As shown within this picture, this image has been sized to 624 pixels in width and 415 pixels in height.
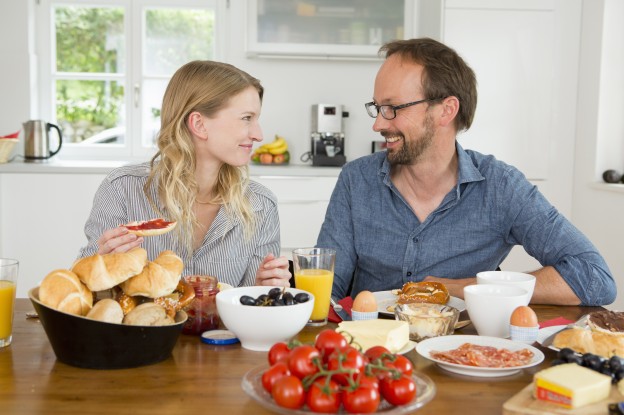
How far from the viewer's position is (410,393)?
1.08 m

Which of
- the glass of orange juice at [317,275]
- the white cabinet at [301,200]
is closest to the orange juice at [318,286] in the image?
the glass of orange juice at [317,275]

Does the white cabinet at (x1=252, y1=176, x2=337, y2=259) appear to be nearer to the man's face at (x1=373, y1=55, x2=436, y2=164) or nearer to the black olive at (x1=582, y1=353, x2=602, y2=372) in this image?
the man's face at (x1=373, y1=55, x2=436, y2=164)

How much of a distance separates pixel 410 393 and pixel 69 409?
0.49m

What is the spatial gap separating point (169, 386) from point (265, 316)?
0.75 feet

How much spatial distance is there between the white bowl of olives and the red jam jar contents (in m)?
0.08

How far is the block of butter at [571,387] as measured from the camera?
1083 mm

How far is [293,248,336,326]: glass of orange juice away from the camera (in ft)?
5.25

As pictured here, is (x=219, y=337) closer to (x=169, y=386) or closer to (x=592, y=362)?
(x=169, y=386)

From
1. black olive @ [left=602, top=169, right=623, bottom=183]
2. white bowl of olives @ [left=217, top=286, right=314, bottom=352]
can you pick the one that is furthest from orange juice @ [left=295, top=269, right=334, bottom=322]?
black olive @ [left=602, top=169, right=623, bottom=183]

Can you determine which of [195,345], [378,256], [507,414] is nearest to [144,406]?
[195,345]

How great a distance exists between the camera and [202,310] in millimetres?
1528

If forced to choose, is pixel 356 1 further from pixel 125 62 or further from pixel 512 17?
pixel 125 62

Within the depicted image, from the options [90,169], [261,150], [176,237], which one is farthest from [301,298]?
[261,150]

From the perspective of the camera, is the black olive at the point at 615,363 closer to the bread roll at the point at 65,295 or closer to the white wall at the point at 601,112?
the bread roll at the point at 65,295
